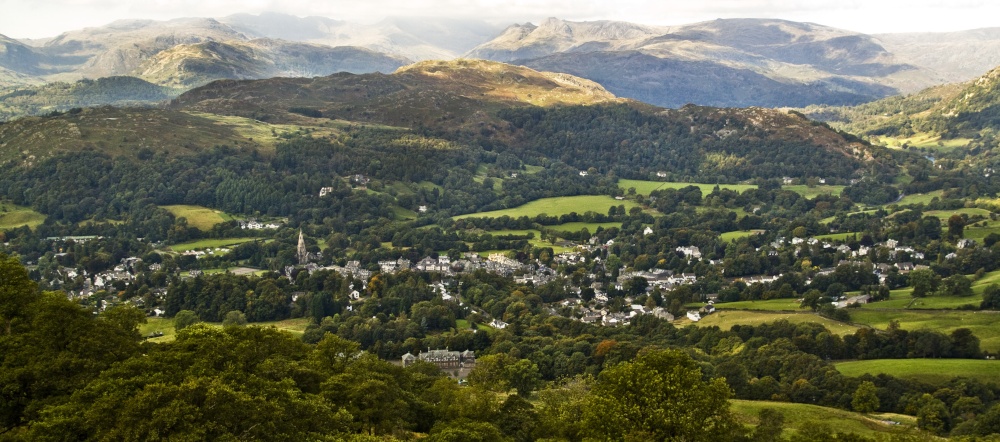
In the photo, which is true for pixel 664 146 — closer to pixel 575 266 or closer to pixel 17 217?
pixel 575 266

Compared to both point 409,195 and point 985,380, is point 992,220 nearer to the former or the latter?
point 985,380

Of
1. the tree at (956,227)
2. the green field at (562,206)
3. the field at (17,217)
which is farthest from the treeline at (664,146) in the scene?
the field at (17,217)

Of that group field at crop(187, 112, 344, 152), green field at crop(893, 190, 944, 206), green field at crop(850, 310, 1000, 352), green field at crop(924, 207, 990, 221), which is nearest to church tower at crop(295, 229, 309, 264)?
field at crop(187, 112, 344, 152)

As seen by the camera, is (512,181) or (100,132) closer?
(100,132)

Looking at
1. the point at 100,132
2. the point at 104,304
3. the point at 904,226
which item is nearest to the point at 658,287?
the point at 904,226

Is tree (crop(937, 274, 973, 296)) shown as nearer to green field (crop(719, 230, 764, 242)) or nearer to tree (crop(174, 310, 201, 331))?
green field (crop(719, 230, 764, 242))

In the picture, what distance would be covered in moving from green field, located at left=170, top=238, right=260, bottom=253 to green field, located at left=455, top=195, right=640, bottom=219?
34309 mm

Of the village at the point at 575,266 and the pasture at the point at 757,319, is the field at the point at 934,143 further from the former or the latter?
the pasture at the point at 757,319

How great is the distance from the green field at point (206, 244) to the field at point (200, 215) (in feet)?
14.9

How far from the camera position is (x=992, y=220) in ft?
328

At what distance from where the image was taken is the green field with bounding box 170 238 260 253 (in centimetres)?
9825

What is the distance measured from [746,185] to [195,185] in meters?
92.9

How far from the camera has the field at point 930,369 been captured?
51.2 meters

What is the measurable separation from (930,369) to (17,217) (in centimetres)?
10246
